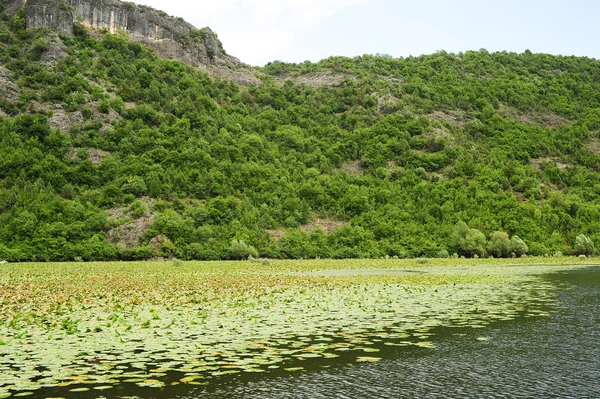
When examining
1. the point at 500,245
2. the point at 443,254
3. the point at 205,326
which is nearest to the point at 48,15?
the point at 443,254

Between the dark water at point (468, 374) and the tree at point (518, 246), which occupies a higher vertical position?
the tree at point (518, 246)

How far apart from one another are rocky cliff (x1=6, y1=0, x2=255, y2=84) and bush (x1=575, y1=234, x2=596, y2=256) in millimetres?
97249

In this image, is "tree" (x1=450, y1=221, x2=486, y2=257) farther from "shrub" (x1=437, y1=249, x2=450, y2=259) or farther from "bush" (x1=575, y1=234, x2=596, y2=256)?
"bush" (x1=575, y1=234, x2=596, y2=256)

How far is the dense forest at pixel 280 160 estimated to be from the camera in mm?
83188

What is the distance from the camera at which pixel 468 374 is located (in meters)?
11.7

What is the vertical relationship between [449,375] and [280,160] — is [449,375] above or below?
below

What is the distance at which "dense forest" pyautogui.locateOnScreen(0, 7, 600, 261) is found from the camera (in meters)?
83.2

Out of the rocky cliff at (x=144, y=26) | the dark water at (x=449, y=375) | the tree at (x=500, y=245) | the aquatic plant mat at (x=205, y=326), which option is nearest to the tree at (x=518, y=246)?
the tree at (x=500, y=245)

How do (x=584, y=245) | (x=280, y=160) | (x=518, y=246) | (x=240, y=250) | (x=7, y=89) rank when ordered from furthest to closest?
1. (x=280, y=160)
2. (x=7, y=89)
3. (x=584, y=245)
4. (x=518, y=246)
5. (x=240, y=250)

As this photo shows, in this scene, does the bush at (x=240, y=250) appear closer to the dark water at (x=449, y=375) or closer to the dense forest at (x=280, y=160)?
the dense forest at (x=280, y=160)

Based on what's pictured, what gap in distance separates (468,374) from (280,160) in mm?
107489

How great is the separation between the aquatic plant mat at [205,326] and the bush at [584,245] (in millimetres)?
65894

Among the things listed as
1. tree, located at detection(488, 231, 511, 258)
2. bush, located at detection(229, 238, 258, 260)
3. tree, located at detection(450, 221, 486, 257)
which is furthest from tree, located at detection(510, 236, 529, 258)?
bush, located at detection(229, 238, 258, 260)

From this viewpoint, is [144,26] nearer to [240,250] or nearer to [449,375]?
[240,250]
